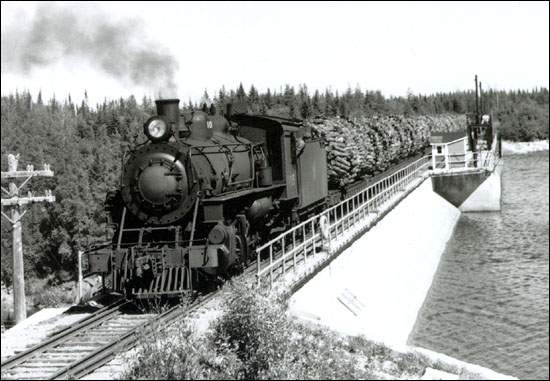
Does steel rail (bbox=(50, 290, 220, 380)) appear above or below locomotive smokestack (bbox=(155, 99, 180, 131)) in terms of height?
below

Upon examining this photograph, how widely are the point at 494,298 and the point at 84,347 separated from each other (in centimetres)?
1604

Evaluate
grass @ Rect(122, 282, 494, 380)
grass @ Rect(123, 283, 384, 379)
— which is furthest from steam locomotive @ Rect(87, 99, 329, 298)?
grass @ Rect(123, 283, 384, 379)

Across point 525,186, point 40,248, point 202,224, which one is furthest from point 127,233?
point 525,186

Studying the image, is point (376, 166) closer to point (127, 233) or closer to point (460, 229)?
point (460, 229)

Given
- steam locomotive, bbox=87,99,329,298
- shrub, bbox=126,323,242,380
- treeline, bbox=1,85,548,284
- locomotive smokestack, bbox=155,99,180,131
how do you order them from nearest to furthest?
1. shrub, bbox=126,323,242,380
2. steam locomotive, bbox=87,99,329,298
3. locomotive smokestack, bbox=155,99,180,131
4. treeline, bbox=1,85,548,284

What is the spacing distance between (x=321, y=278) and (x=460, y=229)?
2360 centimetres

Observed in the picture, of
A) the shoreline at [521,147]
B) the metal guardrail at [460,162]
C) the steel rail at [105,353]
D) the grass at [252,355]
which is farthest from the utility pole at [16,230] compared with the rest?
the shoreline at [521,147]

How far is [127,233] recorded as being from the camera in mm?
13305

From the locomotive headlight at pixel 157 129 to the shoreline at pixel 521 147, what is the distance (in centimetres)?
11478

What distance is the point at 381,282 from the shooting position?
19.8m

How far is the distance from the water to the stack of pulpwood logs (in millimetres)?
5853

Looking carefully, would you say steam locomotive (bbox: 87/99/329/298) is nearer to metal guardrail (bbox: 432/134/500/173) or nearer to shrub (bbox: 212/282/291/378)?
shrub (bbox: 212/282/291/378)

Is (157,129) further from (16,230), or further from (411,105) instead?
(411,105)

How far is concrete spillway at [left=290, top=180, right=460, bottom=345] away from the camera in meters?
14.9
